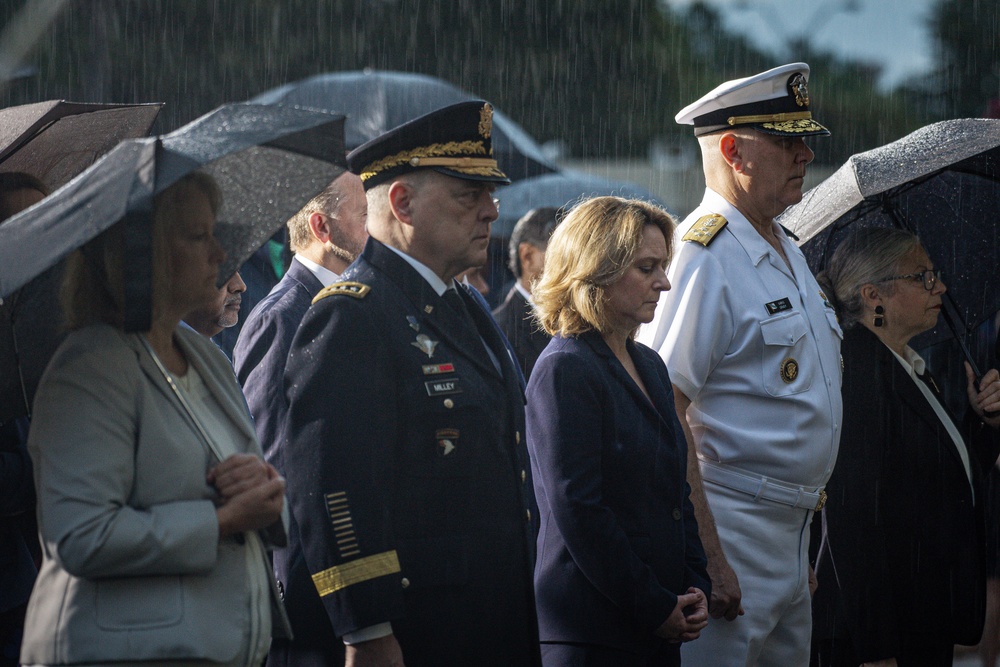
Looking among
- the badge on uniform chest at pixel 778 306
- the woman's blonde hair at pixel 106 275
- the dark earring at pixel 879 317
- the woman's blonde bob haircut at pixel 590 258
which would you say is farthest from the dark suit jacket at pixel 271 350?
the dark earring at pixel 879 317

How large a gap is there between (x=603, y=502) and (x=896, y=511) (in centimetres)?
151

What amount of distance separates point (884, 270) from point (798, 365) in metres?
0.92

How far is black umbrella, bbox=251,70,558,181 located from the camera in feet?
34.8

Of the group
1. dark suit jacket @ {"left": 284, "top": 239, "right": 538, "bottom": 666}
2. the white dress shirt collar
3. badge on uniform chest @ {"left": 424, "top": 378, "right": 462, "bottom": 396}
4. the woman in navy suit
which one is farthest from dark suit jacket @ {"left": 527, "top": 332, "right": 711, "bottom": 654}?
the white dress shirt collar

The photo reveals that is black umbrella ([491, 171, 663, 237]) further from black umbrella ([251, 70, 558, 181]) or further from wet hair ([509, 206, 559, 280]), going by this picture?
wet hair ([509, 206, 559, 280])

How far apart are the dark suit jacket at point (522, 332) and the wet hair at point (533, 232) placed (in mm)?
370

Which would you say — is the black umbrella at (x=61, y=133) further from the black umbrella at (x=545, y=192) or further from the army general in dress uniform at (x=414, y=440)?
the black umbrella at (x=545, y=192)

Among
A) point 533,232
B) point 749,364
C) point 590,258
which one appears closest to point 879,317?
point 749,364

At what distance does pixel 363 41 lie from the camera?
967 inches

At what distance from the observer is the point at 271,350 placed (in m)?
3.98

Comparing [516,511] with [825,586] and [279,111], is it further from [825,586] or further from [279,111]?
[825,586]

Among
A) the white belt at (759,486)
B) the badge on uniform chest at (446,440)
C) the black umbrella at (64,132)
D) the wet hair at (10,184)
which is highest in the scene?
the black umbrella at (64,132)

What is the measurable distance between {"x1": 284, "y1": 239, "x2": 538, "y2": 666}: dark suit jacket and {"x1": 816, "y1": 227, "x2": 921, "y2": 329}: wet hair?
198 cm

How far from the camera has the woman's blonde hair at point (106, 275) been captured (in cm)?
264
